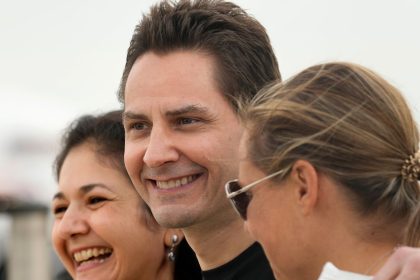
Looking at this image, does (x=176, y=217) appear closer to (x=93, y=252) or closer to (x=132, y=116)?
(x=132, y=116)

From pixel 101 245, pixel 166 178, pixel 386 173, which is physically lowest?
pixel 101 245

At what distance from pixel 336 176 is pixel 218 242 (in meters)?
1.00

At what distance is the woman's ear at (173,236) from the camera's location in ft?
13.4

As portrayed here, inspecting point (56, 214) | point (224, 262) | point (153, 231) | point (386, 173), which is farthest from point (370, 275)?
point (56, 214)

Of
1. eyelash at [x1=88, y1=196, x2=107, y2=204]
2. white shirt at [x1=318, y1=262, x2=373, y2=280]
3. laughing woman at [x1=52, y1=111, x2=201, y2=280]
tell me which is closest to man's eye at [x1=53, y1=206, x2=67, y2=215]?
laughing woman at [x1=52, y1=111, x2=201, y2=280]

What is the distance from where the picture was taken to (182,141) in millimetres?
3449

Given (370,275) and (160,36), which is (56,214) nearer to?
(160,36)

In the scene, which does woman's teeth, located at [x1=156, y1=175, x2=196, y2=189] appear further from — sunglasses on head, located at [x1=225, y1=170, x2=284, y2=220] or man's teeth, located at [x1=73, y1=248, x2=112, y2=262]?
man's teeth, located at [x1=73, y1=248, x2=112, y2=262]

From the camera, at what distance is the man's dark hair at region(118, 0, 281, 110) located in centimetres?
360

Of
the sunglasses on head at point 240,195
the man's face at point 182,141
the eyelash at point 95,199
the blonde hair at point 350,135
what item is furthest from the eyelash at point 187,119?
the eyelash at point 95,199

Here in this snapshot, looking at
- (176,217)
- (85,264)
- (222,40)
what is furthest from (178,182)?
(85,264)

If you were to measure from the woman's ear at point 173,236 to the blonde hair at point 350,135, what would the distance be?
1.37m

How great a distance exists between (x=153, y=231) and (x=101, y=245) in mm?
226

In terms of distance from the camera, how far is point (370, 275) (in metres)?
2.56
